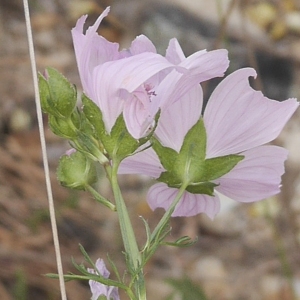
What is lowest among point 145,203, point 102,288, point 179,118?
point 145,203

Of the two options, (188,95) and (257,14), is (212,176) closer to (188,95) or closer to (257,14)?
(188,95)

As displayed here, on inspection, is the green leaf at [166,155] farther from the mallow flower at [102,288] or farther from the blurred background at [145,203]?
the blurred background at [145,203]

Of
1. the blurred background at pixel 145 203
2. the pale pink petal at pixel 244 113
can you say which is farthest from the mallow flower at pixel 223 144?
the blurred background at pixel 145 203

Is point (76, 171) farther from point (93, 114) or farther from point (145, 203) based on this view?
point (145, 203)

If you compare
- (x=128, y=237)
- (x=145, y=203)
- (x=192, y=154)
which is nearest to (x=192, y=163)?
(x=192, y=154)

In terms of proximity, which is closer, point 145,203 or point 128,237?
point 128,237

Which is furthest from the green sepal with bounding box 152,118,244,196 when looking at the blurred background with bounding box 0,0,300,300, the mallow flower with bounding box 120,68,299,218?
the blurred background with bounding box 0,0,300,300

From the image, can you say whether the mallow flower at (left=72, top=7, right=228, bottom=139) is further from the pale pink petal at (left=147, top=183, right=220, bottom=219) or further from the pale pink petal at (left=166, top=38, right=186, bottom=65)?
the pale pink petal at (left=147, top=183, right=220, bottom=219)
